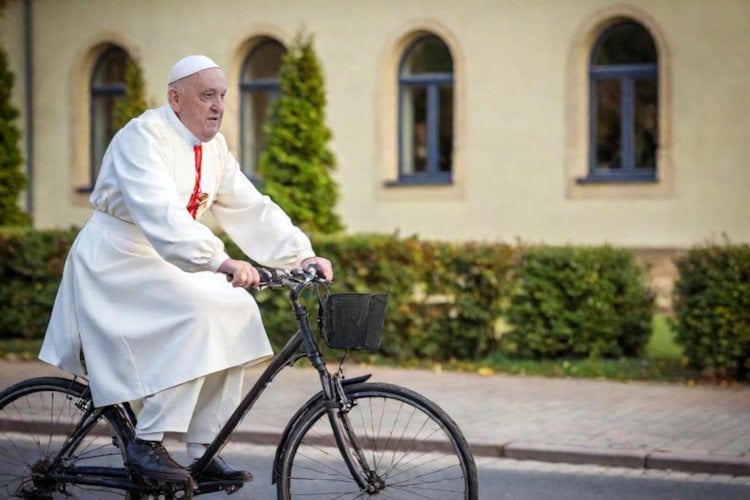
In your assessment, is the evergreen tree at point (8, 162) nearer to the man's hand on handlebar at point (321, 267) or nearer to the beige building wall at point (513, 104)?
the beige building wall at point (513, 104)

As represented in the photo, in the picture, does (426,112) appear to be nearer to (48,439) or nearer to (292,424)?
(48,439)

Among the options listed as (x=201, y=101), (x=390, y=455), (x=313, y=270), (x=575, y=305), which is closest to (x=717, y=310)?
(x=575, y=305)

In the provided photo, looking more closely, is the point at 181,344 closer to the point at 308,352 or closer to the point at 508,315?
the point at 308,352

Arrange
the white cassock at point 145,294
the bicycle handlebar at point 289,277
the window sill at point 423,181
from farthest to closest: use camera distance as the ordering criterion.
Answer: the window sill at point 423,181 < the white cassock at point 145,294 < the bicycle handlebar at point 289,277

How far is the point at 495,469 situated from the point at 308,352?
2.90 meters

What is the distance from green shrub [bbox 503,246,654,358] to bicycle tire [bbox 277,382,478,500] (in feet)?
23.4

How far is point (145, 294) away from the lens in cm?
514

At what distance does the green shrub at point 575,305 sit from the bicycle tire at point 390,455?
7126mm

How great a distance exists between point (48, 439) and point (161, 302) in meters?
0.84

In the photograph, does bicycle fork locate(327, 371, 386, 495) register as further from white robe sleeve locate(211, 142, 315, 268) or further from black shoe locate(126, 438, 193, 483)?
white robe sleeve locate(211, 142, 315, 268)

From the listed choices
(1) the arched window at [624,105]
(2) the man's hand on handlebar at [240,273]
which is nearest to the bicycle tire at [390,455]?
(2) the man's hand on handlebar at [240,273]

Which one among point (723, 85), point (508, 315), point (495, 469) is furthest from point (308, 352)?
point (723, 85)

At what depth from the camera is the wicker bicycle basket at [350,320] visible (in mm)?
4699

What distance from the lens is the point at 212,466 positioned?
516 cm
